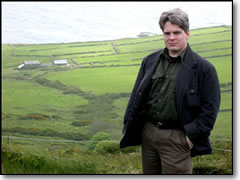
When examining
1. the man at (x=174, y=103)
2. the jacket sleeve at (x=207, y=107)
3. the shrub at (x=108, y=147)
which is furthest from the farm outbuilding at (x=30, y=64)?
the jacket sleeve at (x=207, y=107)

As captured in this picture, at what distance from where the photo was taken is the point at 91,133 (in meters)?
5.13

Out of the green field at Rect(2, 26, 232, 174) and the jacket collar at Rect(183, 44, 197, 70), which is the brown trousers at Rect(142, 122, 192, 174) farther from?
the green field at Rect(2, 26, 232, 174)

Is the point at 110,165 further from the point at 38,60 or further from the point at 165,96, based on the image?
the point at 38,60

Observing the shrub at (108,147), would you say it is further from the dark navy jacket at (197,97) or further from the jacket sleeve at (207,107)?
the jacket sleeve at (207,107)

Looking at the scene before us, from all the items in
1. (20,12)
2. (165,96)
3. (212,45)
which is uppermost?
(20,12)

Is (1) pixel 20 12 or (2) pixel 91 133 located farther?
(1) pixel 20 12

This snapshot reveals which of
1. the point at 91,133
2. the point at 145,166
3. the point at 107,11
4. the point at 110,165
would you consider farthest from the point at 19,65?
the point at 145,166

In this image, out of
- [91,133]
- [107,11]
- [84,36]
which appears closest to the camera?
[91,133]

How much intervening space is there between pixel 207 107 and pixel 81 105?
4.45 meters

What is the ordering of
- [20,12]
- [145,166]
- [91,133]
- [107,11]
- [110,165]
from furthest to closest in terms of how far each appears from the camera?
1. [107,11]
2. [20,12]
3. [91,133]
4. [110,165]
5. [145,166]

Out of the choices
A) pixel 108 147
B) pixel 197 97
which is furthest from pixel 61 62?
pixel 197 97

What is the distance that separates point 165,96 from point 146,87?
16cm

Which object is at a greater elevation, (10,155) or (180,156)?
(180,156)

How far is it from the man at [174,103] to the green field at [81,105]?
4.36ft
